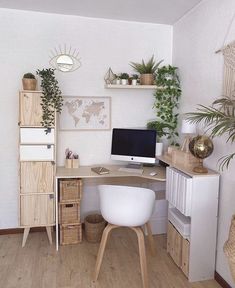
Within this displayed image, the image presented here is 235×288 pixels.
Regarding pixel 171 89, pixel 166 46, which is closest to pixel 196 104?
pixel 171 89

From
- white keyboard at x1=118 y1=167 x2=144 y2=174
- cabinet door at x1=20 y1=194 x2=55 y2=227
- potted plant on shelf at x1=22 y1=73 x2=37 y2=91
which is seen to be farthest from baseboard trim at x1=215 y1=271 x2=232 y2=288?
potted plant on shelf at x1=22 y1=73 x2=37 y2=91

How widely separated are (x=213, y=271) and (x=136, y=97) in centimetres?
200

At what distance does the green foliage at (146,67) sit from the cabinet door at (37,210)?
67.4 inches

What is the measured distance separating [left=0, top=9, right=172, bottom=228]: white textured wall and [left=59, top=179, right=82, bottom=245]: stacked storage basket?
438mm

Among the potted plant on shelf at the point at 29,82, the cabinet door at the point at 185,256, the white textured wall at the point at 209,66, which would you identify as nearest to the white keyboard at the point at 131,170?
the white textured wall at the point at 209,66

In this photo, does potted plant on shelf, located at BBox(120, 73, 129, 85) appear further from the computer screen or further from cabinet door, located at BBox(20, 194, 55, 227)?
cabinet door, located at BBox(20, 194, 55, 227)

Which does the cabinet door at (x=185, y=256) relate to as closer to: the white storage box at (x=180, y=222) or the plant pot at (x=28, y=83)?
the white storage box at (x=180, y=222)

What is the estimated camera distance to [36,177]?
2701mm

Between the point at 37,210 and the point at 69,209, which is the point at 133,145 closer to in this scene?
the point at 69,209

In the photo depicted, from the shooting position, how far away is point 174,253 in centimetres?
252

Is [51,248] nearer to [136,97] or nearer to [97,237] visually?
[97,237]

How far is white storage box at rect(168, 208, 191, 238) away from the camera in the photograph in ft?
7.52

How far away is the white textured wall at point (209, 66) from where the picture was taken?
2.13 m

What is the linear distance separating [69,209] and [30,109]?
1.11m
